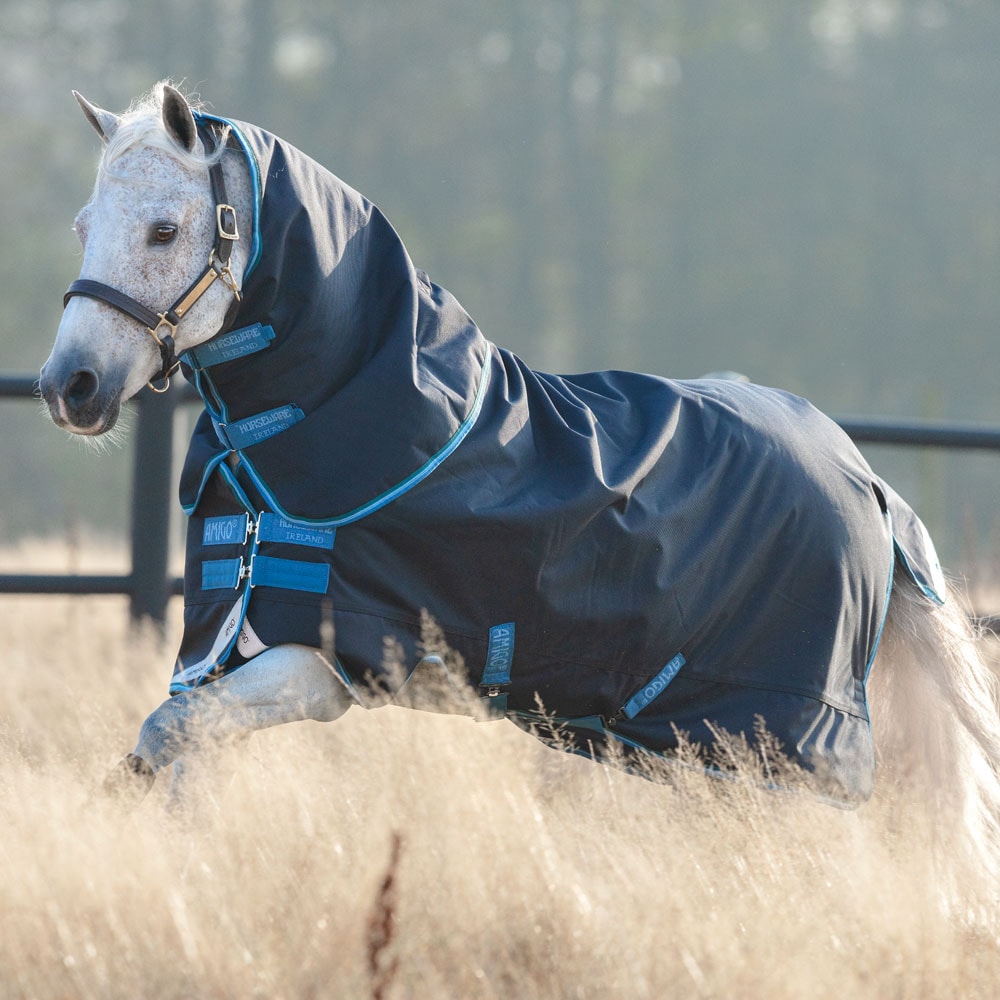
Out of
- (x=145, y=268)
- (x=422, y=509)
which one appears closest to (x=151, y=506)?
(x=145, y=268)

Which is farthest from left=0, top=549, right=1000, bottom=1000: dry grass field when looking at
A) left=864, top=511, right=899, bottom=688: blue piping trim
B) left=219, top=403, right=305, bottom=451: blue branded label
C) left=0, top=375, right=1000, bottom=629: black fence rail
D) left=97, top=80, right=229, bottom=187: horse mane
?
left=0, top=375, right=1000, bottom=629: black fence rail

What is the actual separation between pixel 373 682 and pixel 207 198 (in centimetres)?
90

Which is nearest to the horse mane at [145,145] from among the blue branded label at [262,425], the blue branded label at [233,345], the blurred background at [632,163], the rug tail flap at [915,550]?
the blue branded label at [233,345]

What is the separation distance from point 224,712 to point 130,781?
0.65 ft

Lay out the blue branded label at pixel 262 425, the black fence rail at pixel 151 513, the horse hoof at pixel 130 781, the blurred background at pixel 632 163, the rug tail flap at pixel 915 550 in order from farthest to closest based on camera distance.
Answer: the blurred background at pixel 632 163 → the black fence rail at pixel 151 513 → the rug tail flap at pixel 915 550 → the blue branded label at pixel 262 425 → the horse hoof at pixel 130 781

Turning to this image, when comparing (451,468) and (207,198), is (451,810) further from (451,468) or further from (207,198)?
(207,198)

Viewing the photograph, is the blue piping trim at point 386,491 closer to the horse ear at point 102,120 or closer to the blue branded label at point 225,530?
the blue branded label at point 225,530

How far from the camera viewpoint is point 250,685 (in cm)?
226

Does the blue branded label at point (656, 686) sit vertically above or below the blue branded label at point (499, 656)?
below

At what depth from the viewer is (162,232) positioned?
90.5 inches

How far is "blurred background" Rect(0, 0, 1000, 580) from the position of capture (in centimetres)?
2023

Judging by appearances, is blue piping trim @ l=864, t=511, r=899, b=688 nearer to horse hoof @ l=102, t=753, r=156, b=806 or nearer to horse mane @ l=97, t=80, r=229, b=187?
horse hoof @ l=102, t=753, r=156, b=806

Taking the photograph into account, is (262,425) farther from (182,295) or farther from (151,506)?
(151,506)

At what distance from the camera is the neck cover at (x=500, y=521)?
231cm
